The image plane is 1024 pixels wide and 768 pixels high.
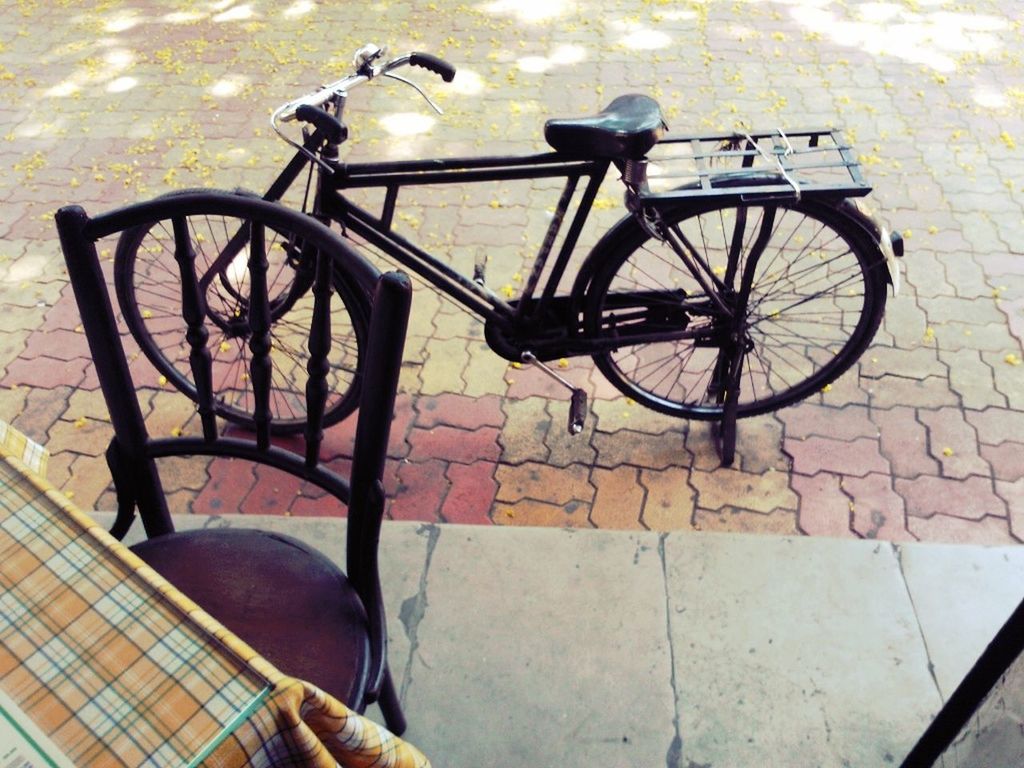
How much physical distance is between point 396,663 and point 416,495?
666mm

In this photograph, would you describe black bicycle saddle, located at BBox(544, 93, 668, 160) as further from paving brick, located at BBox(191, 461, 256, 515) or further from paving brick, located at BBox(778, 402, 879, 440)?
paving brick, located at BBox(191, 461, 256, 515)

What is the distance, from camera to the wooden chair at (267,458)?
1437 millimetres

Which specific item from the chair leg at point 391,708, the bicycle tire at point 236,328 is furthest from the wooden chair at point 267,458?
the bicycle tire at point 236,328

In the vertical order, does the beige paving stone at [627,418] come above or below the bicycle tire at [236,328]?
below

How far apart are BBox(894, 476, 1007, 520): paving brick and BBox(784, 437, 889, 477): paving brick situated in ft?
0.36

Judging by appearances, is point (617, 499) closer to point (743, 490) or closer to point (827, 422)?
point (743, 490)

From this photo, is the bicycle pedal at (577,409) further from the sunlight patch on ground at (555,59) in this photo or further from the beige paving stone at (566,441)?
the sunlight patch on ground at (555,59)

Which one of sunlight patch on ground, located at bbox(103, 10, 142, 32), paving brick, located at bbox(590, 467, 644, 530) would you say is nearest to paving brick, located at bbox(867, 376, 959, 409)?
paving brick, located at bbox(590, 467, 644, 530)

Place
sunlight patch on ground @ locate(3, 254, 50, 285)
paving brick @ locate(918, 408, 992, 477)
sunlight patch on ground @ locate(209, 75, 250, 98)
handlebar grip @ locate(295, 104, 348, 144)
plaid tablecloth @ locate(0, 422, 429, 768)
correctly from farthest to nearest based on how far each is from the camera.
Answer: sunlight patch on ground @ locate(209, 75, 250, 98), sunlight patch on ground @ locate(3, 254, 50, 285), paving brick @ locate(918, 408, 992, 477), handlebar grip @ locate(295, 104, 348, 144), plaid tablecloth @ locate(0, 422, 429, 768)

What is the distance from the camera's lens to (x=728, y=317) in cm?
271

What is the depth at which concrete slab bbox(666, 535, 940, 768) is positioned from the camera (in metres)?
2.12

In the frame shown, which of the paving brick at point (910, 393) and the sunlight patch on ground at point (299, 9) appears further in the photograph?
the sunlight patch on ground at point (299, 9)

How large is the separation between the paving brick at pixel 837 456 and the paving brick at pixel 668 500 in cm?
39

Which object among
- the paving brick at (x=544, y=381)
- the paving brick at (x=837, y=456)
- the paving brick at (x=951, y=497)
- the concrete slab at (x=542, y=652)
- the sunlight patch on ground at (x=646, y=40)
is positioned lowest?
the paving brick at (x=951, y=497)
